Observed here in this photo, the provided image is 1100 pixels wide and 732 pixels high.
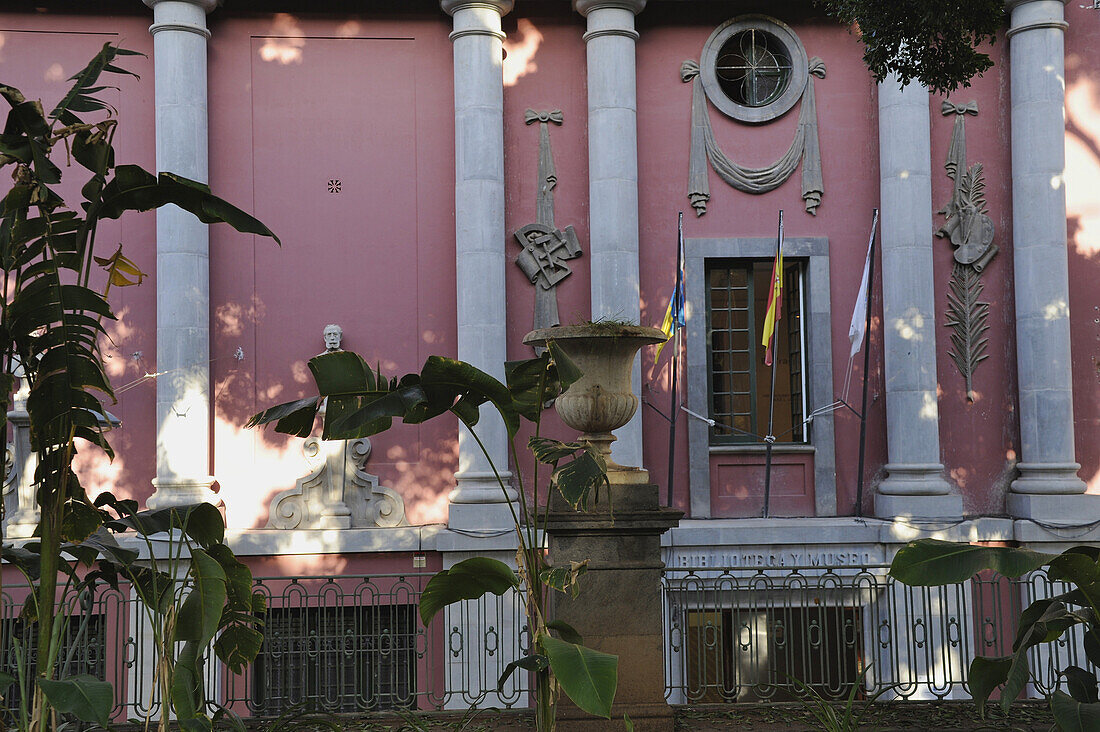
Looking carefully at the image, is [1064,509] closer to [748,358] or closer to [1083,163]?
[748,358]

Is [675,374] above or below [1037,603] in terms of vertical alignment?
above

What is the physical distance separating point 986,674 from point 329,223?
28.7 feet

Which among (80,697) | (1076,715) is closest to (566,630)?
(80,697)

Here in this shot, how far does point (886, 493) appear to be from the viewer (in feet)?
38.8

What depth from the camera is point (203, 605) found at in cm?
505

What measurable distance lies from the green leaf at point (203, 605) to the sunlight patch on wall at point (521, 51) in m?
8.62

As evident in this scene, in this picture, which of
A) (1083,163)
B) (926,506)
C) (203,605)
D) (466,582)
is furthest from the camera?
(1083,163)

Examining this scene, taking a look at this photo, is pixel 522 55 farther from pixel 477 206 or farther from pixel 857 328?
pixel 857 328

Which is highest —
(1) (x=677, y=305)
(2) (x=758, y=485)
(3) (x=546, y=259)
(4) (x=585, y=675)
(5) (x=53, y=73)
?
(5) (x=53, y=73)

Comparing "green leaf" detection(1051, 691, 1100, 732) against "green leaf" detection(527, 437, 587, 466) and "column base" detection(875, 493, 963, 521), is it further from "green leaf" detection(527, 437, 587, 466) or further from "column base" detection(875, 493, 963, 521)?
"column base" detection(875, 493, 963, 521)

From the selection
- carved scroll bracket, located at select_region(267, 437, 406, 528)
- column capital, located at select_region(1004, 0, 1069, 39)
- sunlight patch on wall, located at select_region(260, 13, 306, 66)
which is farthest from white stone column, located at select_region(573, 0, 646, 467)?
column capital, located at select_region(1004, 0, 1069, 39)

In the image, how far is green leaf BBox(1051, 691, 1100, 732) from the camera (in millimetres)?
5578

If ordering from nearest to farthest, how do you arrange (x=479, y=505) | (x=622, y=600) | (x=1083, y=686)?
(x=1083, y=686) → (x=622, y=600) → (x=479, y=505)

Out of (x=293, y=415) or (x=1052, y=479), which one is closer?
(x=293, y=415)
